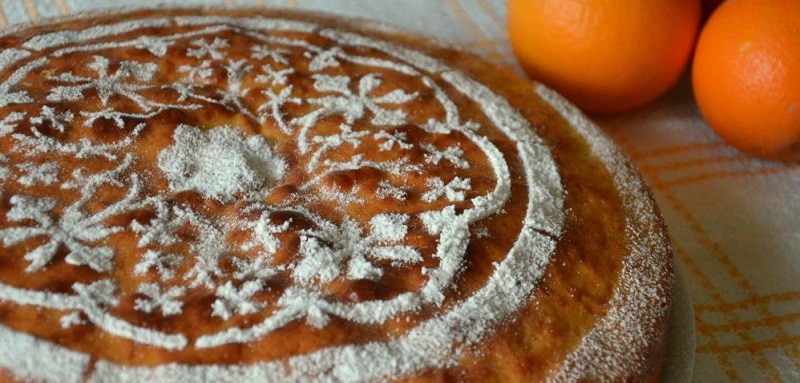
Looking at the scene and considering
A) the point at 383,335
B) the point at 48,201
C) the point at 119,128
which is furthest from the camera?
the point at 119,128

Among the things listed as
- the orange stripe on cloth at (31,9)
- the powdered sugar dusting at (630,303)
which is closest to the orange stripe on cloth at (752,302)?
the powdered sugar dusting at (630,303)

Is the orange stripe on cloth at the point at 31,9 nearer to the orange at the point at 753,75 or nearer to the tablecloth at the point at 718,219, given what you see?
the tablecloth at the point at 718,219

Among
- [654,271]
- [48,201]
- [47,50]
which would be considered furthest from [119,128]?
[654,271]

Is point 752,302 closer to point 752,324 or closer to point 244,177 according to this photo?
point 752,324

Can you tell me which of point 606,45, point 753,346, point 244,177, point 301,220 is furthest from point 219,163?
point 753,346

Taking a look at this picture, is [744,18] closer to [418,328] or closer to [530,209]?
[530,209]
